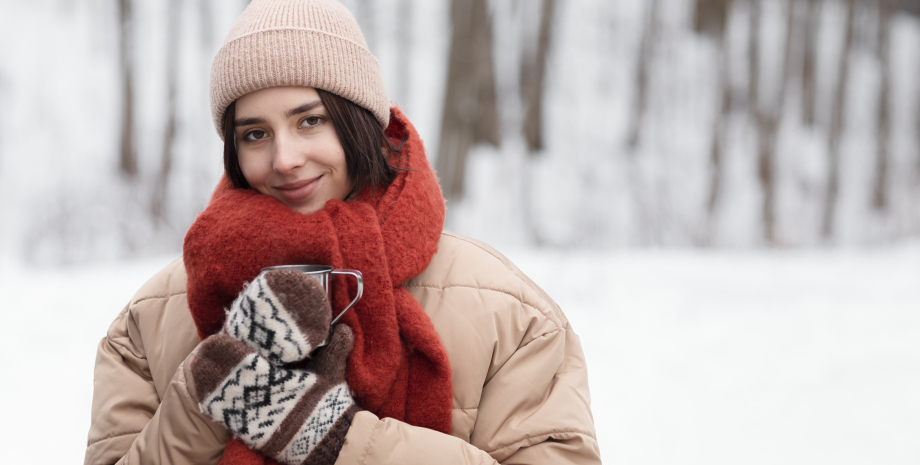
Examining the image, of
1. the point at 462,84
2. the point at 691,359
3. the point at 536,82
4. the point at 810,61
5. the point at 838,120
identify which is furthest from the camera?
the point at 838,120

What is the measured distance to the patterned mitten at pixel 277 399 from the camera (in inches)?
40.9

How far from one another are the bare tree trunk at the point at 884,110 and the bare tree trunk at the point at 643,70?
340 centimetres

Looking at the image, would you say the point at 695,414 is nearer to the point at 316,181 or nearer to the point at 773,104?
the point at 316,181

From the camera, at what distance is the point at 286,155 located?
1269 mm

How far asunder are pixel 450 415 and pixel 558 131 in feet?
20.9

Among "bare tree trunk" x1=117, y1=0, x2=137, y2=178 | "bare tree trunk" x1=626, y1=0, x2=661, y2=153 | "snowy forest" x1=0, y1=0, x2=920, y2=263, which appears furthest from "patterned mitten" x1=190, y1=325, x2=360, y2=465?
"bare tree trunk" x1=626, y1=0, x2=661, y2=153

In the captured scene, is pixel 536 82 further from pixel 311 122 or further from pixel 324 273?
pixel 324 273

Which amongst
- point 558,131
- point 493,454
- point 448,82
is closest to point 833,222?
point 558,131

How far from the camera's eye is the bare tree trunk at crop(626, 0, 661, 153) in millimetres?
7578

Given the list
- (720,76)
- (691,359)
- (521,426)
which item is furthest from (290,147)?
(720,76)

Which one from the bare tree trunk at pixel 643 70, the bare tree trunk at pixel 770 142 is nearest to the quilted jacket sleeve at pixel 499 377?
the bare tree trunk at pixel 643 70

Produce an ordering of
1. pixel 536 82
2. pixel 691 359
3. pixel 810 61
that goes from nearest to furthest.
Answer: pixel 691 359 < pixel 536 82 < pixel 810 61

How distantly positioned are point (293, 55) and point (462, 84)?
5413 millimetres

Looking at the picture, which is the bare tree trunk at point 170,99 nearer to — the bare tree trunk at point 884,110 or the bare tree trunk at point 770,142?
the bare tree trunk at point 770,142
